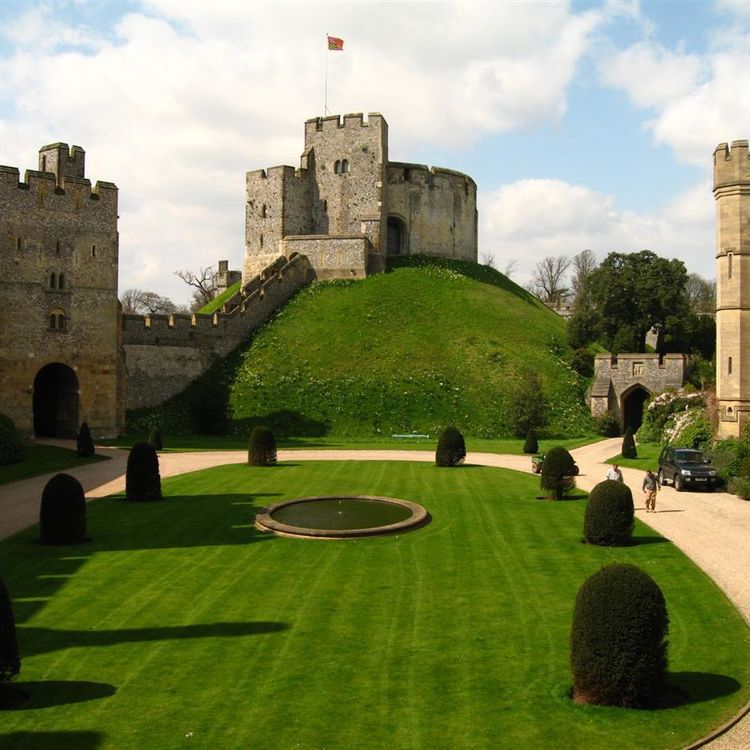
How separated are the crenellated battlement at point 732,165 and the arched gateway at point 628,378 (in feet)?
55.4

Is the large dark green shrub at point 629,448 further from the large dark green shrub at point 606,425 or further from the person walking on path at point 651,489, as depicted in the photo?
the person walking on path at point 651,489

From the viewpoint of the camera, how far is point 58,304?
37.0 metres

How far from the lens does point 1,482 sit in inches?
994

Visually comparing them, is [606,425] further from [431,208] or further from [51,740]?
[51,740]

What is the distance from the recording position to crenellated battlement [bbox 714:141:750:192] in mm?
30109

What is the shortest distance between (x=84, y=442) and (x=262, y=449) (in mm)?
7500

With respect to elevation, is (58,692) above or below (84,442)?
below

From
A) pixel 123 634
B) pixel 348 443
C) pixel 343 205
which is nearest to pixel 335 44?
pixel 343 205

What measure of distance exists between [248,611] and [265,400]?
32996 mm

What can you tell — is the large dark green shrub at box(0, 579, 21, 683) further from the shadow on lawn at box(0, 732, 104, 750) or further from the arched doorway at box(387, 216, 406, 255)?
the arched doorway at box(387, 216, 406, 255)

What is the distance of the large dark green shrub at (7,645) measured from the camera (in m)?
8.83

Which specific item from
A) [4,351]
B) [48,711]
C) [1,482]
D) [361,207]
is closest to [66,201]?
[4,351]

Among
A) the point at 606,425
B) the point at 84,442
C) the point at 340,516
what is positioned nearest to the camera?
the point at 340,516

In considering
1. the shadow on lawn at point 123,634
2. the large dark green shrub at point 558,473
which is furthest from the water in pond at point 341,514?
the shadow on lawn at point 123,634
